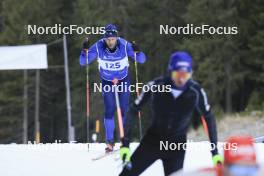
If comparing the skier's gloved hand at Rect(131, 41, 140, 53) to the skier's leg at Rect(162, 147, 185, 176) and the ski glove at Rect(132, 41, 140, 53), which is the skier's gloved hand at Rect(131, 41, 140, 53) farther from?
the skier's leg at Rect(162, 147, 185, 176)

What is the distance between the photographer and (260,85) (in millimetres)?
31078

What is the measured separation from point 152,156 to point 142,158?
90mm

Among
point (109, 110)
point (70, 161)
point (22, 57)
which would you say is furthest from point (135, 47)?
point (22, 57)

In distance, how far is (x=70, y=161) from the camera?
28.1 feet

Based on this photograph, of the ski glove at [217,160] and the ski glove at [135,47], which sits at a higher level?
the ski glove at [135,47]

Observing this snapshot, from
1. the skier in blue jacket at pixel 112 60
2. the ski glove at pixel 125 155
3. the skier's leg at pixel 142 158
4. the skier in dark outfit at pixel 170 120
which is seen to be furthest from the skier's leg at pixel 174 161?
the skier in blue jacket at pixel 112 60

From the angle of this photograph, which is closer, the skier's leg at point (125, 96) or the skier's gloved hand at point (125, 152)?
the skier's gloved hand at point (125, 152)

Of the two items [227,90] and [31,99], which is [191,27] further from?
[31,99]

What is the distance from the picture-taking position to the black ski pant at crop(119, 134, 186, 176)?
5504 mm

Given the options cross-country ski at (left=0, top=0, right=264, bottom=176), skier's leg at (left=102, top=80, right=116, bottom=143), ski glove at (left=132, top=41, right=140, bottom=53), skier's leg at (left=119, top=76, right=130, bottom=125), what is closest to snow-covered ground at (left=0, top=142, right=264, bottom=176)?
cross-country ski at (left=0, top=0, right=264, bottom=176)

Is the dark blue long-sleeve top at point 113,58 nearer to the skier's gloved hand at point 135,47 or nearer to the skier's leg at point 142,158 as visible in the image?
the skier's gloved hand at point 135,47

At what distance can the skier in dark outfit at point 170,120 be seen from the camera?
5445 millimetres

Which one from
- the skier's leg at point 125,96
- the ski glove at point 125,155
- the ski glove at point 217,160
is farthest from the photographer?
the skier's leg at point 125,96

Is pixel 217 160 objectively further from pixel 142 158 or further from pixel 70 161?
pixel 70 161
